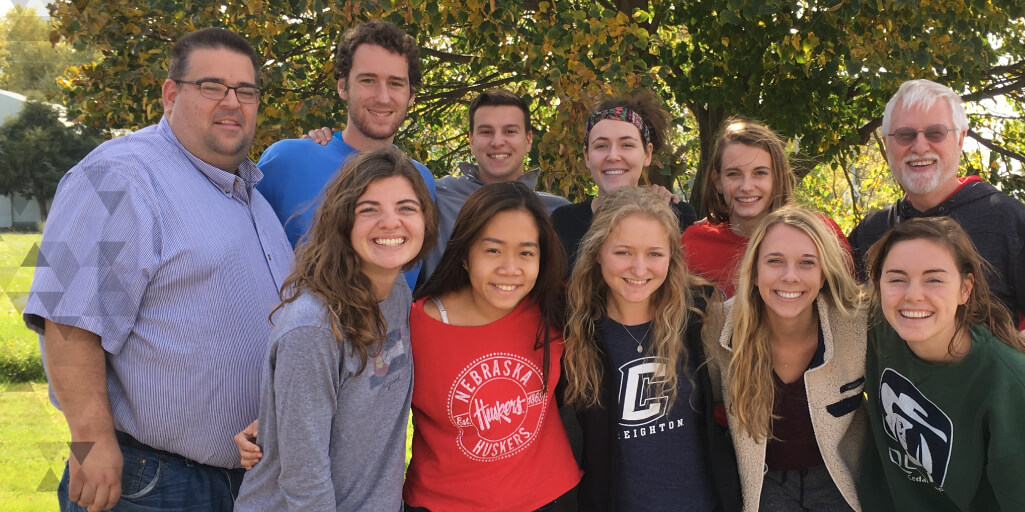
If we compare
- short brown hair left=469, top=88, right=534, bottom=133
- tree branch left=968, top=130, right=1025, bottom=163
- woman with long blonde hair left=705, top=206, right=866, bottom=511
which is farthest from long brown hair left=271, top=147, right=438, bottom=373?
tree branch left=968, top=130, right=1025, bottom=163

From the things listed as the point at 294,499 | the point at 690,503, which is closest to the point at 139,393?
the point at 294,499

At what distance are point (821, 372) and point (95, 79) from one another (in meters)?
5.37

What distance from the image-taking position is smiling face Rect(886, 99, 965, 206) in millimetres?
3156

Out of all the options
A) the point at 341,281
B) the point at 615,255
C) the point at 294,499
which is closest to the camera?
the point at 294,499

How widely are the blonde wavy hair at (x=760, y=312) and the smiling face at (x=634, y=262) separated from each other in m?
0.33

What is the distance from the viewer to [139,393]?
84.7 inches

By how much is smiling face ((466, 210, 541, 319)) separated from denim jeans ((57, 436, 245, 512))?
108cm

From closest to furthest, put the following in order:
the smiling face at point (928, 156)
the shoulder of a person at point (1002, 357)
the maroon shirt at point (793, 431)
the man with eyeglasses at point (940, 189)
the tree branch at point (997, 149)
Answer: the shoulder of a person at point (1002, 357) < the maroon shirt at point (793, 431) < the man with eyeglasses at point (940, 189) < the smiling face at point (928, 156) < the tree branch at point (997, 149)

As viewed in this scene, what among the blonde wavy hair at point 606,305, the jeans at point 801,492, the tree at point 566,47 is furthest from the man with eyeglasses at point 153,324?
the tree at point 566,47

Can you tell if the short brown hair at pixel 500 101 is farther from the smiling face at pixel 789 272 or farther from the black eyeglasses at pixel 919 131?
the black eyeglasses at pixel 919 131

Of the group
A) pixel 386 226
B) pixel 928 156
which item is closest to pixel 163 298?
pixel 386 226

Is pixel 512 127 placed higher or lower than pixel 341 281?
higher

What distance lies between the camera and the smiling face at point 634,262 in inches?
105

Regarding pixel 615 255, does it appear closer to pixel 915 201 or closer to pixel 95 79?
pixel 915 201
